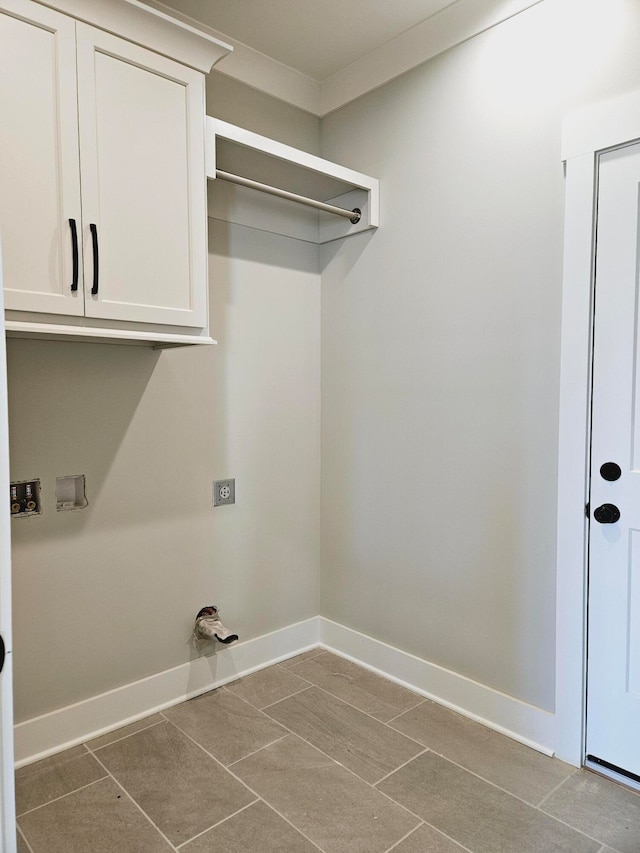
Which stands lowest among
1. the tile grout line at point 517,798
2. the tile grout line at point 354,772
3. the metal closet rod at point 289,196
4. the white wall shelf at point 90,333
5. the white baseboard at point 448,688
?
the tile grout line at point 354,772

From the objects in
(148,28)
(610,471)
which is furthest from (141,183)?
(610,471)

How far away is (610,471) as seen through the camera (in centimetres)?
189

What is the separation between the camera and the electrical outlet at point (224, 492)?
254cm

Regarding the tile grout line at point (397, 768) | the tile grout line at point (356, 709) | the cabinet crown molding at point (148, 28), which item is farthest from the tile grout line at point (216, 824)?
the cabinet crown molding at point (148, 28)

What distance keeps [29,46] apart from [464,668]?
2.51 m

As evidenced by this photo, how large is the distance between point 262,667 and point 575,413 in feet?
5.79

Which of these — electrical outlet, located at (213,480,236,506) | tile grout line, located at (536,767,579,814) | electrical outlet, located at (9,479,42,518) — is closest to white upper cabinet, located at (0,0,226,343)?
electrical outlet, located at (9,479,42,518)

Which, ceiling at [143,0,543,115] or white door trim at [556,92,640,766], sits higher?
ceiling at [143,0,543,115]

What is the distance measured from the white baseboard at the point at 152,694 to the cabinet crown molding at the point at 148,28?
2226 millimetres

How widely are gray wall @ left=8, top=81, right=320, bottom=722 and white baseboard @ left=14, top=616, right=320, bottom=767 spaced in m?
0.04

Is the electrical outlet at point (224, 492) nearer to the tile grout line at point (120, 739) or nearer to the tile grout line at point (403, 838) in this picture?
the tile grout line at point (120, 739)

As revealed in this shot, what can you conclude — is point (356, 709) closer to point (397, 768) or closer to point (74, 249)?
point (397, 768)

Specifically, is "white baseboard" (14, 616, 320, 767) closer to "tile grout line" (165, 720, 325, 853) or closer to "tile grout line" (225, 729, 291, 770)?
"tile grout line" (165, 720, 325, 853)

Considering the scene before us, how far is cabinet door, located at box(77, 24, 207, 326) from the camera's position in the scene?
1.72m
